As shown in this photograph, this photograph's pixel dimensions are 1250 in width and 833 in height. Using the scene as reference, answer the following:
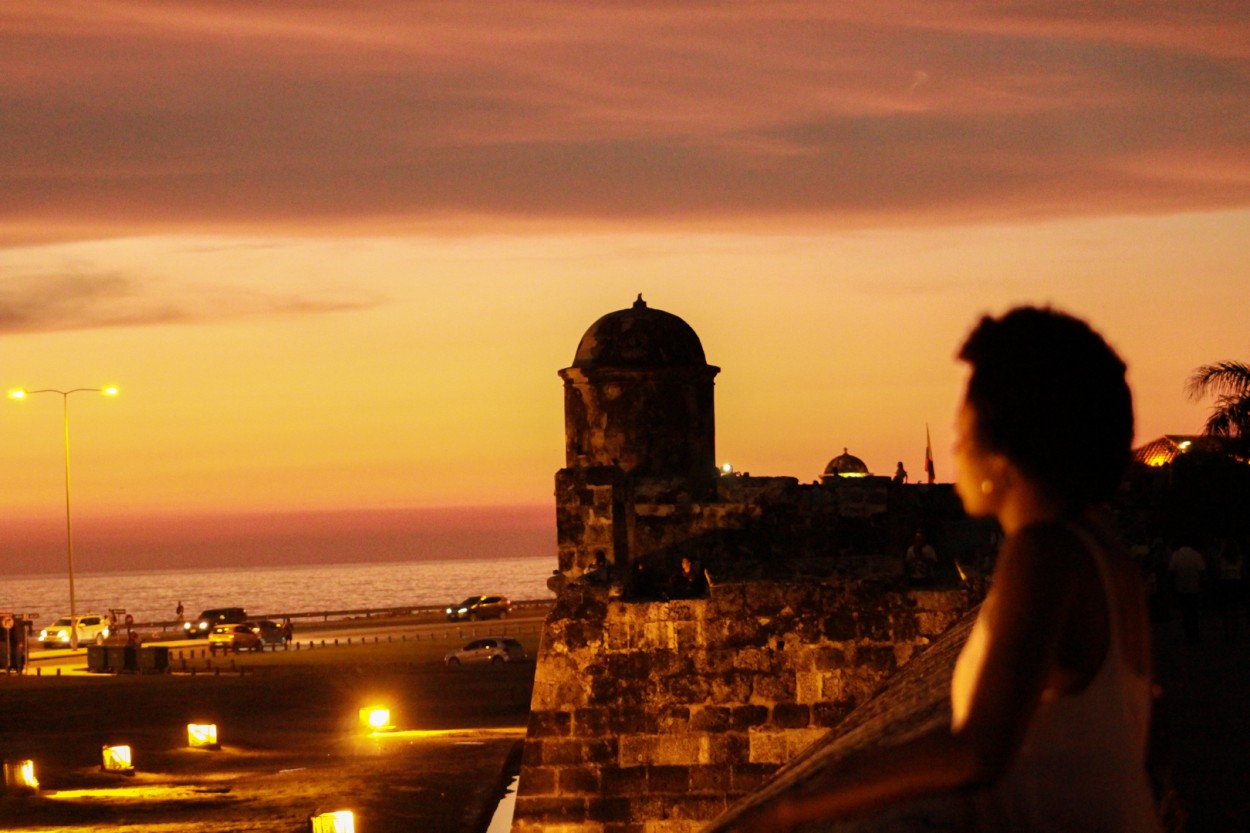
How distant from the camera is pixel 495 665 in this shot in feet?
145

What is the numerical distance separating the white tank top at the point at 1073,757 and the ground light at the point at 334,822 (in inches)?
509

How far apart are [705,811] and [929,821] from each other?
9.45m

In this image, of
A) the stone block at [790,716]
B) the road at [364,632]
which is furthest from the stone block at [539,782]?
the road at [364,632]

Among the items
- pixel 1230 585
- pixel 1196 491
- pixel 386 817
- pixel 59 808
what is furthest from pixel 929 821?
pixel 1196 491

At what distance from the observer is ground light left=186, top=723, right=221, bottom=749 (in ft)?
81.7

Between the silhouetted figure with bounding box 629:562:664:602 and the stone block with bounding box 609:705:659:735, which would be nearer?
the stone block with bounding box 609:705:659:735

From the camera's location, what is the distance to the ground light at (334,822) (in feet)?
48.0

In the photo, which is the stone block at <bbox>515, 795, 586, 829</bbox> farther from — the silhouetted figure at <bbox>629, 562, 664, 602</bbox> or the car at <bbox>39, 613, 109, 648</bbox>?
the car at <bbox>39, 613, 109, 648</bbox>

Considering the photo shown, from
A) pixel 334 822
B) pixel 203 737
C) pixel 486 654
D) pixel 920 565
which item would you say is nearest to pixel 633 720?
pixel 920 565

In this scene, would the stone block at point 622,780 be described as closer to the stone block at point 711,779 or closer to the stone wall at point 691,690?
the stone wall at point 691,690

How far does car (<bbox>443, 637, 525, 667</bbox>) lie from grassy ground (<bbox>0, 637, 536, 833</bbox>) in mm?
2064

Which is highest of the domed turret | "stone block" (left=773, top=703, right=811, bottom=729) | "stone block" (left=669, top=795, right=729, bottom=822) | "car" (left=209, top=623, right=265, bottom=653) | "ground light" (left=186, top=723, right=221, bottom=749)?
"car" (left=209, top=623, right=265, bottom=653)

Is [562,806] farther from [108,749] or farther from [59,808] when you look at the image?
[108,749]

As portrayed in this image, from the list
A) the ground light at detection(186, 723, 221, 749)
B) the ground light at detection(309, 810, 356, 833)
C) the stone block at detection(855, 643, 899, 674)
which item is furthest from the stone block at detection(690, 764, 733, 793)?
the ground light at detection(186, 723, 221, 749)
